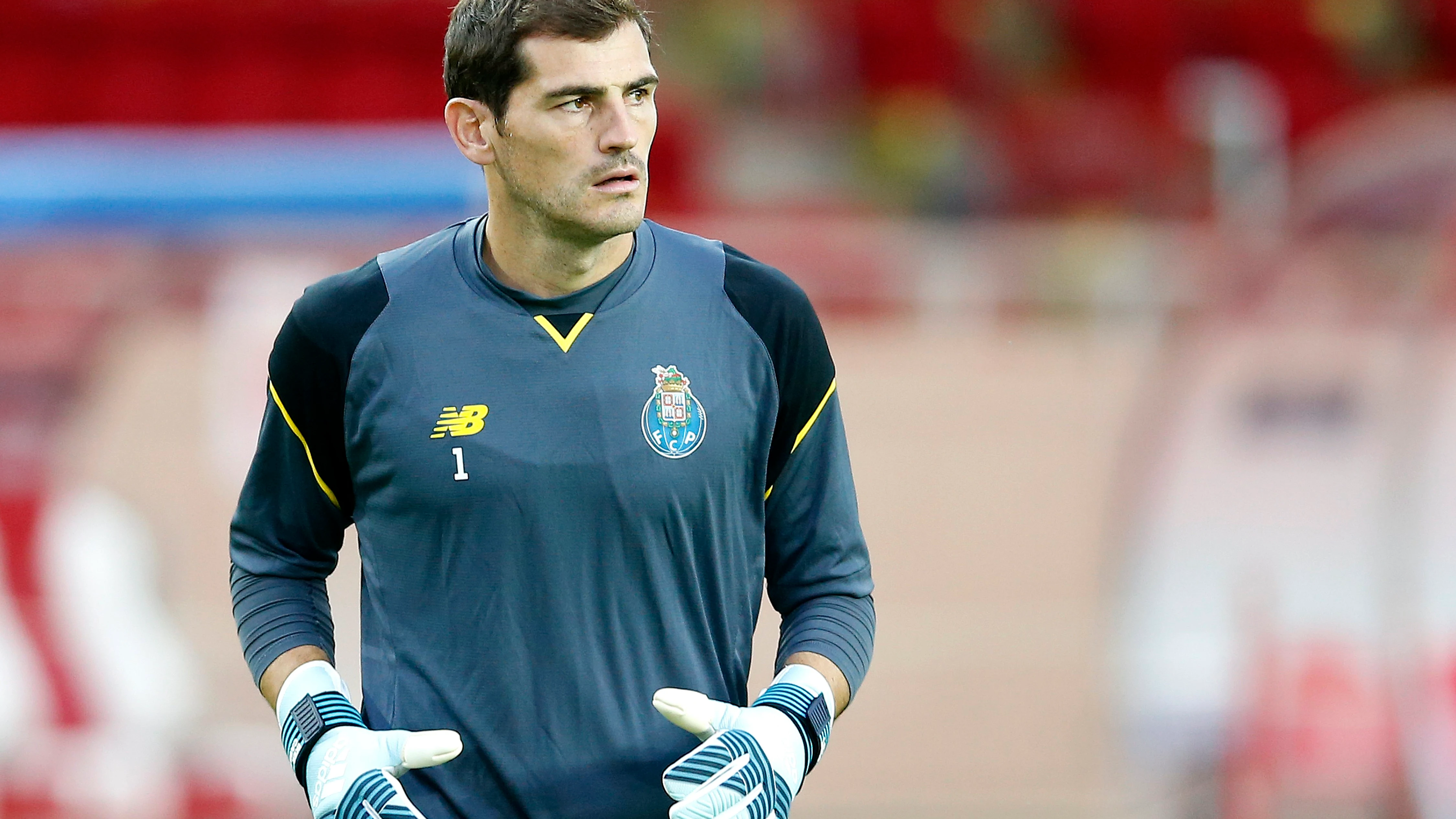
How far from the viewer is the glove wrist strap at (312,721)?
2703mm

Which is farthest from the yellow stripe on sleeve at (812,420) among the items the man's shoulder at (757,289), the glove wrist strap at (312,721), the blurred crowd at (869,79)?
the blurred crowd at (869,79)

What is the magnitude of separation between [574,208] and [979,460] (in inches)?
273

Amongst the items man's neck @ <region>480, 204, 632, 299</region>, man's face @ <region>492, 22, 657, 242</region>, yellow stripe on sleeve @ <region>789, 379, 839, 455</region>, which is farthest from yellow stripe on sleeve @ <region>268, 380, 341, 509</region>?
yellow stripe on sleeve @ <region>789, 379, 839, 455</region>

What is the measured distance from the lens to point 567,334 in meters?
2.72

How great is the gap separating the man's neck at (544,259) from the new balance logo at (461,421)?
196 mm

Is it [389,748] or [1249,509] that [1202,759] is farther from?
[389,748]

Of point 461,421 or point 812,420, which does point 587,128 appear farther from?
point 812,420

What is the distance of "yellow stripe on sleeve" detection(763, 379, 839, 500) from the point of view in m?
2.81

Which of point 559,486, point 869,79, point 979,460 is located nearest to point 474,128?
point 559,486

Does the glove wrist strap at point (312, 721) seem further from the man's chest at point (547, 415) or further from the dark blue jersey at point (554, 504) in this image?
the man's chest at point (547, 415)

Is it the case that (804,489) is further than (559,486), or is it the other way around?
(804,489)

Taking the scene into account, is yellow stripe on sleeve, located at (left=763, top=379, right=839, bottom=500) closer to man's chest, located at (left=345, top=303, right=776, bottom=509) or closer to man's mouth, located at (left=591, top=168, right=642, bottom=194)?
man's chest, located at (left=345, top=303, right=776, bottom=509)

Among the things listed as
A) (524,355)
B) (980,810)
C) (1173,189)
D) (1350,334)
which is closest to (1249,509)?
(1350,334)

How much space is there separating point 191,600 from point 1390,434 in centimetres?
497
